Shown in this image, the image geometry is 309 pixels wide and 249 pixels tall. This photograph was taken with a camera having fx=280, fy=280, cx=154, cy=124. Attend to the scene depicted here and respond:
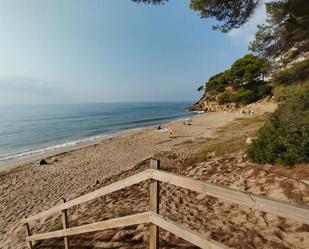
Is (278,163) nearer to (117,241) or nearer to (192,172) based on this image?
(192,172)

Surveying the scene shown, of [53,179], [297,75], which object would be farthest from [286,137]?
[53,179]

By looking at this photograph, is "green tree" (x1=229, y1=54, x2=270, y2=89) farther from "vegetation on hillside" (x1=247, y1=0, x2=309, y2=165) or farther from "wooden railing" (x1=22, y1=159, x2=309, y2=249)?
"wooden railing" (x1=22, y1=159, x2=309, y2=249)

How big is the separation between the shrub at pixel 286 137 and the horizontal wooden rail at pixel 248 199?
4523mm

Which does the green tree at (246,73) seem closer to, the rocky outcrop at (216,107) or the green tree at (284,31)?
the rocky outcrop at (216,107)

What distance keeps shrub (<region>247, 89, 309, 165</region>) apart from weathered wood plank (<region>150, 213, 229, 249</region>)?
4465 mm

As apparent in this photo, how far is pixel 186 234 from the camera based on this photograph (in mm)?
2354

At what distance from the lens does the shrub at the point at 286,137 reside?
5.99 meters

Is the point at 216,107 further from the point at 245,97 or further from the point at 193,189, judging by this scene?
the point at 193,189

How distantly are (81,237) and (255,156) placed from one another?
15.1ft

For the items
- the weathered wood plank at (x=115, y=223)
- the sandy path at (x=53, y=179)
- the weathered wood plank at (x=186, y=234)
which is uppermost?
the weathered wood plank at (x=186, y=234)

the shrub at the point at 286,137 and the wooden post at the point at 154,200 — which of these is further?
the shrub at the point at 286,137

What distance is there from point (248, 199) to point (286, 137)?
4.99 meters

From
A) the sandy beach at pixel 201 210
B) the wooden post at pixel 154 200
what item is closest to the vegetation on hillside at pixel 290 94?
the sandy beach at pixel 201 210

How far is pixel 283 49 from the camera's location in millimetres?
11055
